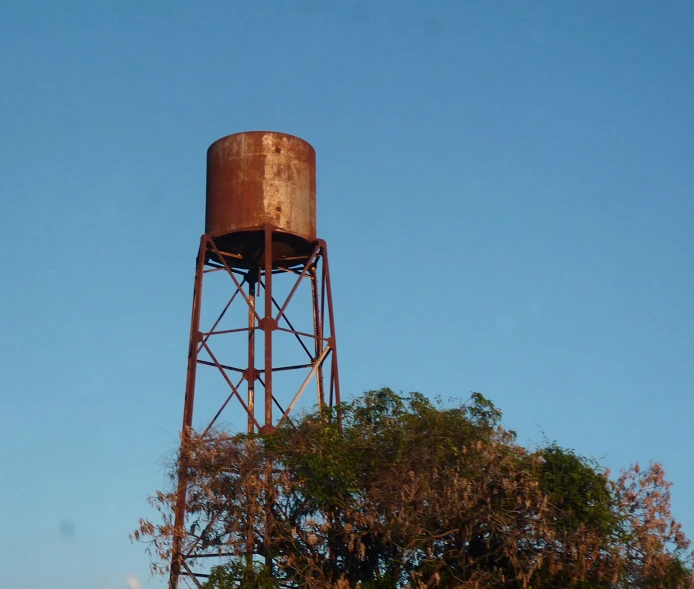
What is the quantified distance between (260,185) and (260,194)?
225 mm

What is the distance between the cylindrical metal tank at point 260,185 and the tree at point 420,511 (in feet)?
15.7

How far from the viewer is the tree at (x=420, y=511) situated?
21781 millimetres

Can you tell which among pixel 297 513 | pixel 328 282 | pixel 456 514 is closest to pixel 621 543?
pixel 456 514

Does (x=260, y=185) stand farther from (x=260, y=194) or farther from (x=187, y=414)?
(x=187, y=414)

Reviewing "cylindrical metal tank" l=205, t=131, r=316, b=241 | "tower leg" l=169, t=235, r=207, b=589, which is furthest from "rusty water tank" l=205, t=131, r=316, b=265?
"tower leg" l=169, t=235, r=207, b=589

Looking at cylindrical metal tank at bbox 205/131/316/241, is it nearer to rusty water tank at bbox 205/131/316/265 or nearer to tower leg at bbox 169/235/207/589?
rusty water tank at bbox 205/131/316/265

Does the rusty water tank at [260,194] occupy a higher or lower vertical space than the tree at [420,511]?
higher

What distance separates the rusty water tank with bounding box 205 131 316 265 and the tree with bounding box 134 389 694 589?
4637 millimetres

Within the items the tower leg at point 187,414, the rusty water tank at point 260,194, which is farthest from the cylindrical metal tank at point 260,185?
the tower leg at point 187,414

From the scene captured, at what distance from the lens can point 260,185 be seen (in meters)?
26.2

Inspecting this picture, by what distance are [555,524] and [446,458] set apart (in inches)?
90.0

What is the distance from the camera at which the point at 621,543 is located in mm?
22641

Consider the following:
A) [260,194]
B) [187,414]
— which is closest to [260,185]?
[260,194]

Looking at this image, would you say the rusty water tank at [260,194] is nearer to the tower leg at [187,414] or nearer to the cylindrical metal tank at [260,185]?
the cylindrical metal tank at [260,185]
